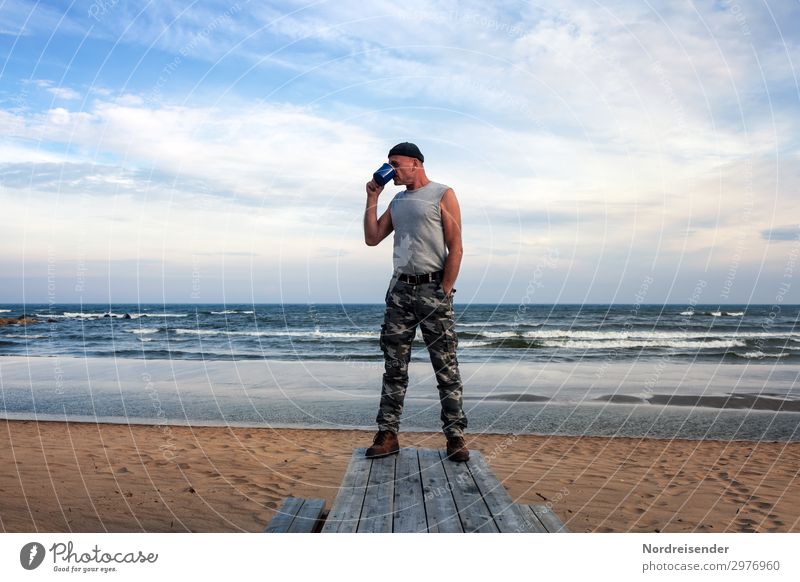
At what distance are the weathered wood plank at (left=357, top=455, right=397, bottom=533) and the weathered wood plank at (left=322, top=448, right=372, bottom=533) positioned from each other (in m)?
0.04

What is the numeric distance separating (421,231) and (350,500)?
2.36 m

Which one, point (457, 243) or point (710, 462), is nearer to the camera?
point (457, 243)

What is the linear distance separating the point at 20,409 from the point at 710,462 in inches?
513

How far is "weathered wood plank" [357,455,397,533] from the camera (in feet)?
12.1

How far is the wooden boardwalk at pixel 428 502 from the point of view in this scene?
3.70m

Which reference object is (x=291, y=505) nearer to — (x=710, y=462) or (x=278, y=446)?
(x=278, y=446)

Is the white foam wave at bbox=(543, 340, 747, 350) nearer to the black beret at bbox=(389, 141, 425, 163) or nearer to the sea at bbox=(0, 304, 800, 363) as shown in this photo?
the sea at bbox=(0, 304, 800, 363)

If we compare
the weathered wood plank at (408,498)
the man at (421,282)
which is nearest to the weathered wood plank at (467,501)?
the weathered wood plank at (408,498)

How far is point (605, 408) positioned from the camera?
46.3 feet

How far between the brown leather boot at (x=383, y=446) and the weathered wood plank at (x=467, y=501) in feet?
1.58
